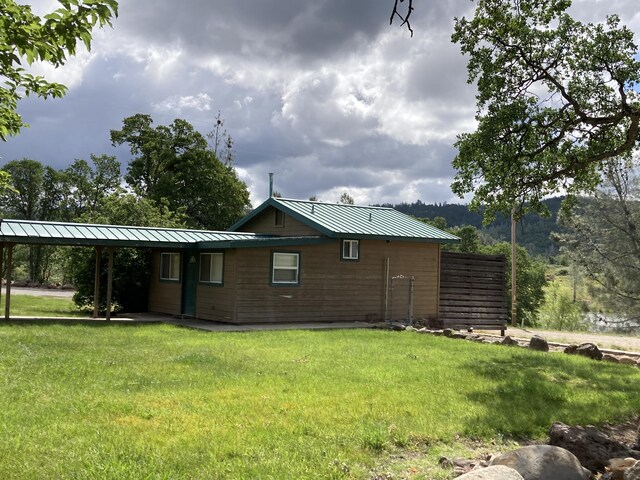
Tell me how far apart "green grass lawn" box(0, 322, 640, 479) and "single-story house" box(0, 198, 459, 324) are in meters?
4.20

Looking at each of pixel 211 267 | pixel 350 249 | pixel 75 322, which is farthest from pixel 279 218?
pixel 75 322

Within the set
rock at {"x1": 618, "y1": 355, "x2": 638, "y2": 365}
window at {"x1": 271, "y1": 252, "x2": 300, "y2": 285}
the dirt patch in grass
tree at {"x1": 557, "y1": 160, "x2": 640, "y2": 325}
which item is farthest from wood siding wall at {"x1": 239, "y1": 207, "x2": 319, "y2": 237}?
the dirt patch in grass

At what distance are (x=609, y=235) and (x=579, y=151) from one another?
1056cm

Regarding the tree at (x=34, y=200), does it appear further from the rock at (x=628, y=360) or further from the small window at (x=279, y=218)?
the rock at (x=628, y=360)

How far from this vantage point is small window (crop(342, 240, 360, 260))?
18.7 metres

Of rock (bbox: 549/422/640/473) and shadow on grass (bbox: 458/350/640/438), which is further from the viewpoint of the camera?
shadow on grass (bbox: 458/350/640/438)

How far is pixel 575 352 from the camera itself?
43.3 ft

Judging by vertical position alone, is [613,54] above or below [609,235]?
above

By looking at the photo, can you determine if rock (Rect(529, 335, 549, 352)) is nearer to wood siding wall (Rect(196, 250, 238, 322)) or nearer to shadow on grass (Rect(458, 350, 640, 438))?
shadow on grass (Rect(458, 350, 640, 438))

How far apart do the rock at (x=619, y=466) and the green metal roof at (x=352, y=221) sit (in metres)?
12.8

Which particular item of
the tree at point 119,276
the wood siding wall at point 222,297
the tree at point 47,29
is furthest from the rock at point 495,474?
the tree at point 119,276

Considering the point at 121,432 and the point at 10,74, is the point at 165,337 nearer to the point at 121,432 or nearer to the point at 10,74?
the point at 121,432

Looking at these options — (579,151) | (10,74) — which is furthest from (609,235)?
(10,74)

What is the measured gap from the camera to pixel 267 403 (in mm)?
6730
